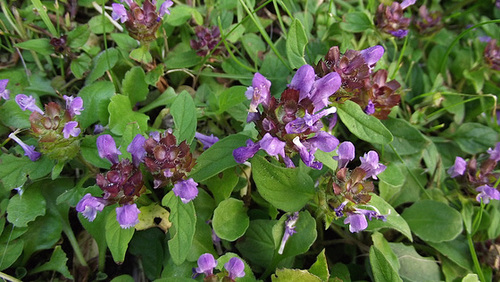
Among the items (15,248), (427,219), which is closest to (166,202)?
(15,248)

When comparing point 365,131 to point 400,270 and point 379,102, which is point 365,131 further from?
point 400,270

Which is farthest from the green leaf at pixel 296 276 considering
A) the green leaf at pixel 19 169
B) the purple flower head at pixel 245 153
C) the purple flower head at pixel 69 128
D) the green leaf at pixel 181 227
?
the green leaf at pixel 19 169

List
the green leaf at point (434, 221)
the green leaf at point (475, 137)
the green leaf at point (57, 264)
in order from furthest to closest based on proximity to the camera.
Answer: the green leaf at point (475, 137) → the green leaf at point (434, 221) → the green leaf at point (57, 264)

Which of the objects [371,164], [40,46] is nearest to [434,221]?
[371,164]

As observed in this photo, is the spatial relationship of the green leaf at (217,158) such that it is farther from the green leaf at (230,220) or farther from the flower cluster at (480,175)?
the flower cluster at (480,175)

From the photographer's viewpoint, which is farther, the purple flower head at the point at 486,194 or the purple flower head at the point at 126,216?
the purple flower head at the point at 486,194

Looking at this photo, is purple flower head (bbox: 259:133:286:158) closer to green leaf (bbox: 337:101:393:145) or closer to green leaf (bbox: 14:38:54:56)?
green leaf (bbox: 337:101:393:145)
